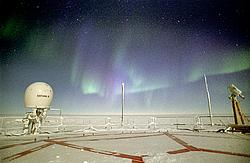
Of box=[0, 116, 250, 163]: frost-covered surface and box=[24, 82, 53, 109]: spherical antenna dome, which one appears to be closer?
box=[0, 116, 250, 163]: frost-covered surface

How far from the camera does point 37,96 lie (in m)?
11.6

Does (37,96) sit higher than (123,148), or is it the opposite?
(37,96)

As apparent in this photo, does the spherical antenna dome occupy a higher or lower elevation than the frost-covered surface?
higher

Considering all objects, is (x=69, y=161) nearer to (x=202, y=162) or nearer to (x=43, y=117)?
(x=202, y=162)

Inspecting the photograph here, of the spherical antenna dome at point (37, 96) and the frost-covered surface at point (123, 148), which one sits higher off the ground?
the spherical antenna dome at point (37, 96)

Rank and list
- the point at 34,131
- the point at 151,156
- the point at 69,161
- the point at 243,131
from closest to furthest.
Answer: the point at 69,161
the point at 151,156
the point at 243,131
the point at 34,131

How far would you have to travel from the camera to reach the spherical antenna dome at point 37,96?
11.5 meters

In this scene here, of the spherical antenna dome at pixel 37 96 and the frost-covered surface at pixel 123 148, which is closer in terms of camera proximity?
the frost-covered surface at pixel 123 148

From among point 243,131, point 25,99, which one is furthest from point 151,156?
point 25,99

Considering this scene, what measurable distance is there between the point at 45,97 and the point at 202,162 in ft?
36.4

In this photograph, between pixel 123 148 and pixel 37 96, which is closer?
pixel 123 148

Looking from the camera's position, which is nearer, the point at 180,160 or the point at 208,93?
the point at 180,160

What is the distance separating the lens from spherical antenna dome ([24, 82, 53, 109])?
11508 mm

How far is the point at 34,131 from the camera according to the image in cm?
1141
